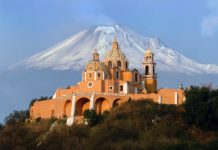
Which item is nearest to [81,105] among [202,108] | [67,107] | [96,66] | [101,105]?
[67,107]

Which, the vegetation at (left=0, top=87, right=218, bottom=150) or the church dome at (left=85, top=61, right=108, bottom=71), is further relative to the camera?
the church dome at (left=85, top=61, right=108, bottom=71)

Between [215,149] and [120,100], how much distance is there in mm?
18987

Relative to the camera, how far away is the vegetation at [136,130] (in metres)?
59.3

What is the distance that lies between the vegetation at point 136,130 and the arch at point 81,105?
434 centimetres

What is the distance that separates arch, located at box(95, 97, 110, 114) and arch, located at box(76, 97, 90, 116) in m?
1.04

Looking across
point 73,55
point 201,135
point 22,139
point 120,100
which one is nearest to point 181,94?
point 120,100

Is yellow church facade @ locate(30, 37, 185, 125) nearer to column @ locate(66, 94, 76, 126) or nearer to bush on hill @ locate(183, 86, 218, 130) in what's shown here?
column @ locate(66, 94, 76, 126)

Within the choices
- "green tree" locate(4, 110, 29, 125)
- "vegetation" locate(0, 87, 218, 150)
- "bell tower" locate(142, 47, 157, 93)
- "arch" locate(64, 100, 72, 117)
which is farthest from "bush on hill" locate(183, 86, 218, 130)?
"green tree" locate(4, 110, 29, 125)

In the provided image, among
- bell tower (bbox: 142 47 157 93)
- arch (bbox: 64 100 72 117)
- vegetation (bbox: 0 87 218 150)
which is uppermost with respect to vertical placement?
bell tower (bbox: 142 47 157 93)

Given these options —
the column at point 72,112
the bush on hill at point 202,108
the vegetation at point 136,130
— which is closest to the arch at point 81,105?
the column at point 72,112

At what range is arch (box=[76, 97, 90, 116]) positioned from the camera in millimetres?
71875

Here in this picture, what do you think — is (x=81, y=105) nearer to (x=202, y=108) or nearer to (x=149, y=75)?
(x=149, y=75)

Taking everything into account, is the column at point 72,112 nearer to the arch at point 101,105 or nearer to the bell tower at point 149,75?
the arch at point 101,105

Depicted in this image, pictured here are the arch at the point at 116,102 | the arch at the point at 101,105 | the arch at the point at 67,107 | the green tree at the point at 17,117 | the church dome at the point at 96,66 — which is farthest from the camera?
the green tree at the point at 17,117
